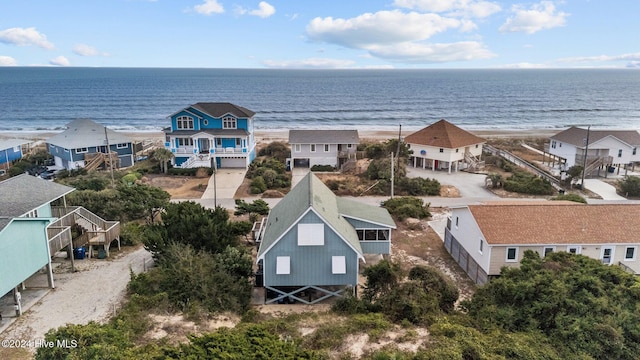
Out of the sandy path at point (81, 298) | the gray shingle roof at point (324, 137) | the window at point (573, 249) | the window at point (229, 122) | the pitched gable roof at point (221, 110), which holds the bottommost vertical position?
the sandy path at point (81, 298)

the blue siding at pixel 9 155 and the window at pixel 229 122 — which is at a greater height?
the window at pixel 229 122

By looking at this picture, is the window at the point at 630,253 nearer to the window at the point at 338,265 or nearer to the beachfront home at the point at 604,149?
the window at the point at 338,265

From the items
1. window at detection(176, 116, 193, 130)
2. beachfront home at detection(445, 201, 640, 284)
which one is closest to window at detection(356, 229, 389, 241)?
beachfront home at detection(445, 201, 640, 284)

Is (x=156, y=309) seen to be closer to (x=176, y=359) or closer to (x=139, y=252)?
(x=176, y=359)

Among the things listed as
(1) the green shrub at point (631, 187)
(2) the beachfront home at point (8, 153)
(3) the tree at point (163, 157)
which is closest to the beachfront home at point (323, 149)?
(3) the tree at point (163, 157)

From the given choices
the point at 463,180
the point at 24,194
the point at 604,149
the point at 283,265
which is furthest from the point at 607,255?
the point at 24,194

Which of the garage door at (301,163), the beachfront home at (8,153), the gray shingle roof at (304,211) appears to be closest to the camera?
the gray shingle roof at (304,211)

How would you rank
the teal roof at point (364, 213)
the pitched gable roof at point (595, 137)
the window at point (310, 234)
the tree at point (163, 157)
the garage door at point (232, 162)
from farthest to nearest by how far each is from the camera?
the garage door at point (232, 162)
the tree at point (163, 157)
the pitched gable roof at point (595, 137)
the teal roof at point (364, 213)
the window at point (310, 234)

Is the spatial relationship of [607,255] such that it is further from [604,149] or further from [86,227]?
[604,149]
